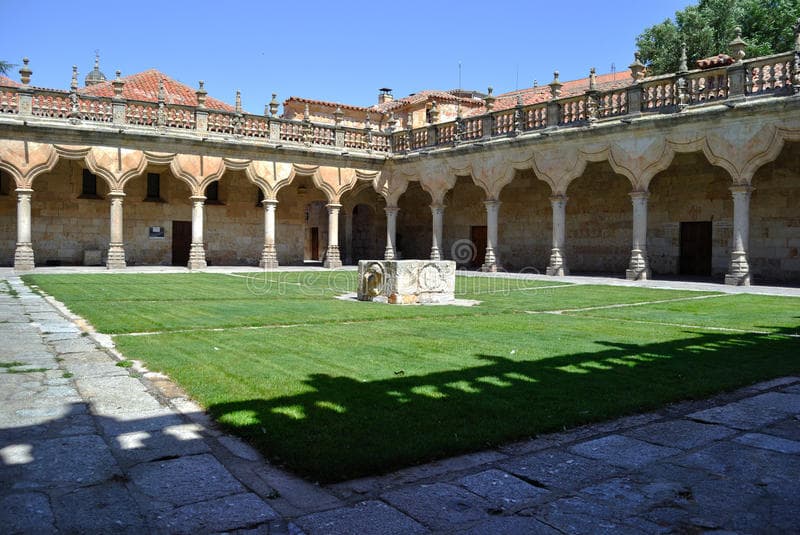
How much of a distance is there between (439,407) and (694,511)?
1851mm

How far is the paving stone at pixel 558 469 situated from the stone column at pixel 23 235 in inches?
811

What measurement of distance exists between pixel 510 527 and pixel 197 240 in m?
21.7

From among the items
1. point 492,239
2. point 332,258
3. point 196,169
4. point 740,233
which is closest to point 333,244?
point 332,258

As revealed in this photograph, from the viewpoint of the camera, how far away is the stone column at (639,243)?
60.4 ft

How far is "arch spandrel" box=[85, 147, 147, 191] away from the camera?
2152 centimetres

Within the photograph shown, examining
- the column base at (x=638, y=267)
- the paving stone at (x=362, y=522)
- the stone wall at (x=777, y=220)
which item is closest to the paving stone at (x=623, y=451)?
the paving stone at (x=362, y=522)

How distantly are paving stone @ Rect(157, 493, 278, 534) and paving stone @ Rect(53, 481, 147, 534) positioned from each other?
12 cm

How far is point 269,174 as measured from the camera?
81.1 ft

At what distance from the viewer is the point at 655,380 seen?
17.5 ft

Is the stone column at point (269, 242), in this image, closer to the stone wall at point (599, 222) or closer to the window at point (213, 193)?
the window at point (213, 193)

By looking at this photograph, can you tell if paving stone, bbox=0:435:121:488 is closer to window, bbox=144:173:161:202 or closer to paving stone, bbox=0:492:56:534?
paving stone, bbox=0:492:56:534

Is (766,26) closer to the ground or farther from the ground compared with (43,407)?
farther from the ground

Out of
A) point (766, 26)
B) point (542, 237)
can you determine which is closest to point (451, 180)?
point (542, 237)

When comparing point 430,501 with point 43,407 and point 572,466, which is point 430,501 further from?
point 43,407
